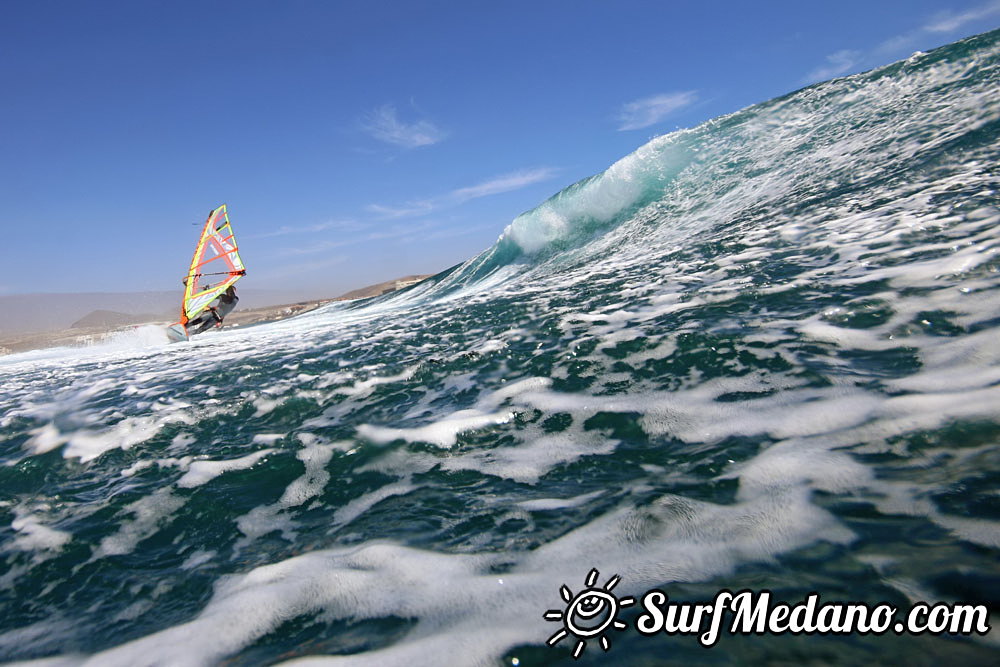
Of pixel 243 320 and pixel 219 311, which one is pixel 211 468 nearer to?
pixel 219 311

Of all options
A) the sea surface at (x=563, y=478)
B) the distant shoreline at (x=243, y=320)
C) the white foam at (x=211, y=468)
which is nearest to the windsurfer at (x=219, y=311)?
the distant shoreline at (x=243, y=320)

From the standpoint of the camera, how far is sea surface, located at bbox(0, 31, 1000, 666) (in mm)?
1331

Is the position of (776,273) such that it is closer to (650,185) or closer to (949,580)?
(949,580)

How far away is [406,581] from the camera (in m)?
1.63

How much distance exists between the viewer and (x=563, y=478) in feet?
7.02

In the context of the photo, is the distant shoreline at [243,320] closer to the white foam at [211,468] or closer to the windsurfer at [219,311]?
the windsurfer at [219,311]

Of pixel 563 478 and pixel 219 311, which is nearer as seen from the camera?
pixel 563 478

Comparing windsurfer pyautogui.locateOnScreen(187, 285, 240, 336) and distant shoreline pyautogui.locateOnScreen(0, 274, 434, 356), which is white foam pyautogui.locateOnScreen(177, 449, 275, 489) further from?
windsurfer pyautogui.locateOnScreen(187, 285, 240, 336)

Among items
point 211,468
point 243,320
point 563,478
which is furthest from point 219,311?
point 563,478

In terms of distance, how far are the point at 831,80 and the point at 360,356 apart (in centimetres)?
1410

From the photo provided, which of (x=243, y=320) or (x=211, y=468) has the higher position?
(x=243, y=320)

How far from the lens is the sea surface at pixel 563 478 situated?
1.33 meters

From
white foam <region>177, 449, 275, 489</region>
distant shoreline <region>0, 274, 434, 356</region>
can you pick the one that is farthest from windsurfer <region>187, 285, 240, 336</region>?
white foam <region>177, 449, 275, 489</region>

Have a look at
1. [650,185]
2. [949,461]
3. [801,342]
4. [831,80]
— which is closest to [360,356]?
[801,342]
